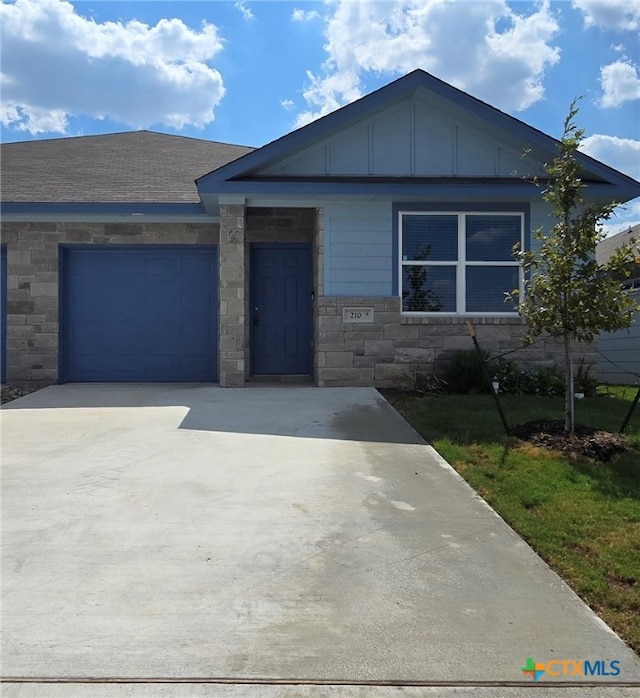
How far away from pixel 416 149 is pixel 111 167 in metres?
6.61

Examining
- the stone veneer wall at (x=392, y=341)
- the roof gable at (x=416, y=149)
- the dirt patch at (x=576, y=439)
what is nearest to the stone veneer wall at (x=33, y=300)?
the roof gable at (x=416, y=149)

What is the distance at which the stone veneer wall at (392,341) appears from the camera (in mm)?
8859

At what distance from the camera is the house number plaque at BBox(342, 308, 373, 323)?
886cm

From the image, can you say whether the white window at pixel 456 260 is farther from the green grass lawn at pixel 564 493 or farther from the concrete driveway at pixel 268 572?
the concrete driveway at pixel 268 572

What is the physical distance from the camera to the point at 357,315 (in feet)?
29.1

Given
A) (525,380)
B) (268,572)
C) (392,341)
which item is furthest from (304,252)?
(268,572)

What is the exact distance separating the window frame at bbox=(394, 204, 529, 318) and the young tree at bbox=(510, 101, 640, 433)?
316 cm

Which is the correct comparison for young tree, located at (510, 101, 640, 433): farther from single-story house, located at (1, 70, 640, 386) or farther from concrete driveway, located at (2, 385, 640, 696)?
single-story house, located at (1, 70, 640, 386)

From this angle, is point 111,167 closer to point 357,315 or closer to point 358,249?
point 358,249

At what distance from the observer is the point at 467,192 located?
27.8 ft

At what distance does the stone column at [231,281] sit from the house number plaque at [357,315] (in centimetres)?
172

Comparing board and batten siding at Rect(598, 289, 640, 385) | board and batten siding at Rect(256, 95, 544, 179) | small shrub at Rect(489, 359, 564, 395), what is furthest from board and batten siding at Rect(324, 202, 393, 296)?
board and batten siding at Rect(598, 289, 640, 385)

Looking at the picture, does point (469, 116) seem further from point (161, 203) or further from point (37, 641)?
point (37, 641)

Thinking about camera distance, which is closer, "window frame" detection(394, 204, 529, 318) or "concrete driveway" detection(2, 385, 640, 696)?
"concrete driveway" detection(2, 385, 640, 696)
